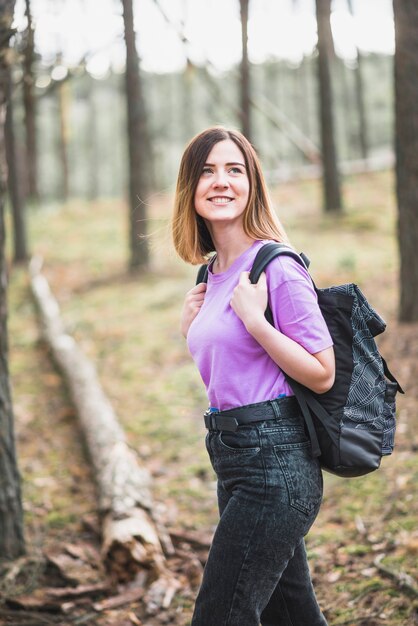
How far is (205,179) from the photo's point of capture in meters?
2.65

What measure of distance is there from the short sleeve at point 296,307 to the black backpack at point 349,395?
52mm

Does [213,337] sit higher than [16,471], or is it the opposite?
[213,337]

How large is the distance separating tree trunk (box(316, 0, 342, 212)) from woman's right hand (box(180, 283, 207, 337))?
15137 mm

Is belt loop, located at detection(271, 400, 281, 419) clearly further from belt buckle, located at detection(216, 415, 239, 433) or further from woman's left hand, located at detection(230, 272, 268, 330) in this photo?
woman's left hand, located at detection(230, 272, 268, 330)

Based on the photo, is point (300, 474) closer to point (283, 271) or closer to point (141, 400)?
point (283, 271)

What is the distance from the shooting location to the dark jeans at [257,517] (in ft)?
7.66

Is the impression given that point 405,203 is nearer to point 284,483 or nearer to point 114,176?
point 284,483

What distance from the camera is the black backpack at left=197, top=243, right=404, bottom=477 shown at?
2350mm

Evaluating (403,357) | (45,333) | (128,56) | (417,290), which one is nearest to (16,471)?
(403,357)

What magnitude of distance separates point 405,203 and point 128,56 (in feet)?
24.9

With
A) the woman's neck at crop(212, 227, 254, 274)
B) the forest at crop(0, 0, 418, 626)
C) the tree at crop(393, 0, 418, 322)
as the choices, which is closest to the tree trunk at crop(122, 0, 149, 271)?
the forest at crop(0, 0, 418, 626)

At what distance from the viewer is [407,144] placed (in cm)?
805

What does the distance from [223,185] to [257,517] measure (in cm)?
126

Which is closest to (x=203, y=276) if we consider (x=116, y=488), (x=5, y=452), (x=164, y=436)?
(x=5, y=452)
